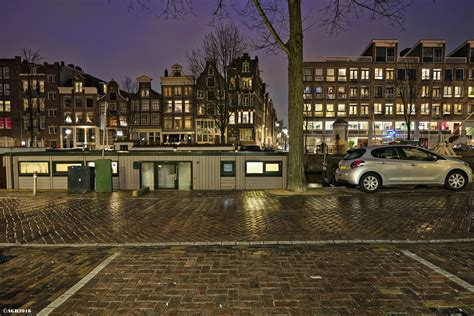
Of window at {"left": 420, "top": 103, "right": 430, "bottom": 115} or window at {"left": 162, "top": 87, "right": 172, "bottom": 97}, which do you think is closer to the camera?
window at {"left": 162, "top": 87, "right": 172, "bottom": 97}

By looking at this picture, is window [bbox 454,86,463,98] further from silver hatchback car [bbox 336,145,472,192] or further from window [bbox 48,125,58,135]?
window [bbox 48,125,58,135]

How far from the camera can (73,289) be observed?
3.97m

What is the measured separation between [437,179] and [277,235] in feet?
26.8

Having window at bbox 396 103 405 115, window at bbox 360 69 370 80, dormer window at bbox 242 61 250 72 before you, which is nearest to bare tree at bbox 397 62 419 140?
window at bbox 396 103 405 115

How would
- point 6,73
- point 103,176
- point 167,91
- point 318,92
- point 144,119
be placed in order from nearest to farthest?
point 103,176 → point 167,91 → point 144,119 → point 6,73 → point 318,92

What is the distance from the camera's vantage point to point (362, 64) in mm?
55031

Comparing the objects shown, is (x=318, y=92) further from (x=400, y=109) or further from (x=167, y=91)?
(x=167, y=91)

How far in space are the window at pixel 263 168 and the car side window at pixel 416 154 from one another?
4.91 m

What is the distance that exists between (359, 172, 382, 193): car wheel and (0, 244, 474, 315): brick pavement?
5777mm

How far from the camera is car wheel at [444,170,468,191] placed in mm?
11203

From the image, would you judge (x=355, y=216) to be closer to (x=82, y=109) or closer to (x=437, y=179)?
(x=437, y=179)

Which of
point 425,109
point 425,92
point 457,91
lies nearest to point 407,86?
point 425,92

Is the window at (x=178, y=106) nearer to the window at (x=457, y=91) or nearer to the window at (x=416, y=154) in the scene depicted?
the window at (x=416, y=154)

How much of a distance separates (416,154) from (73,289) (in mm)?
11654
